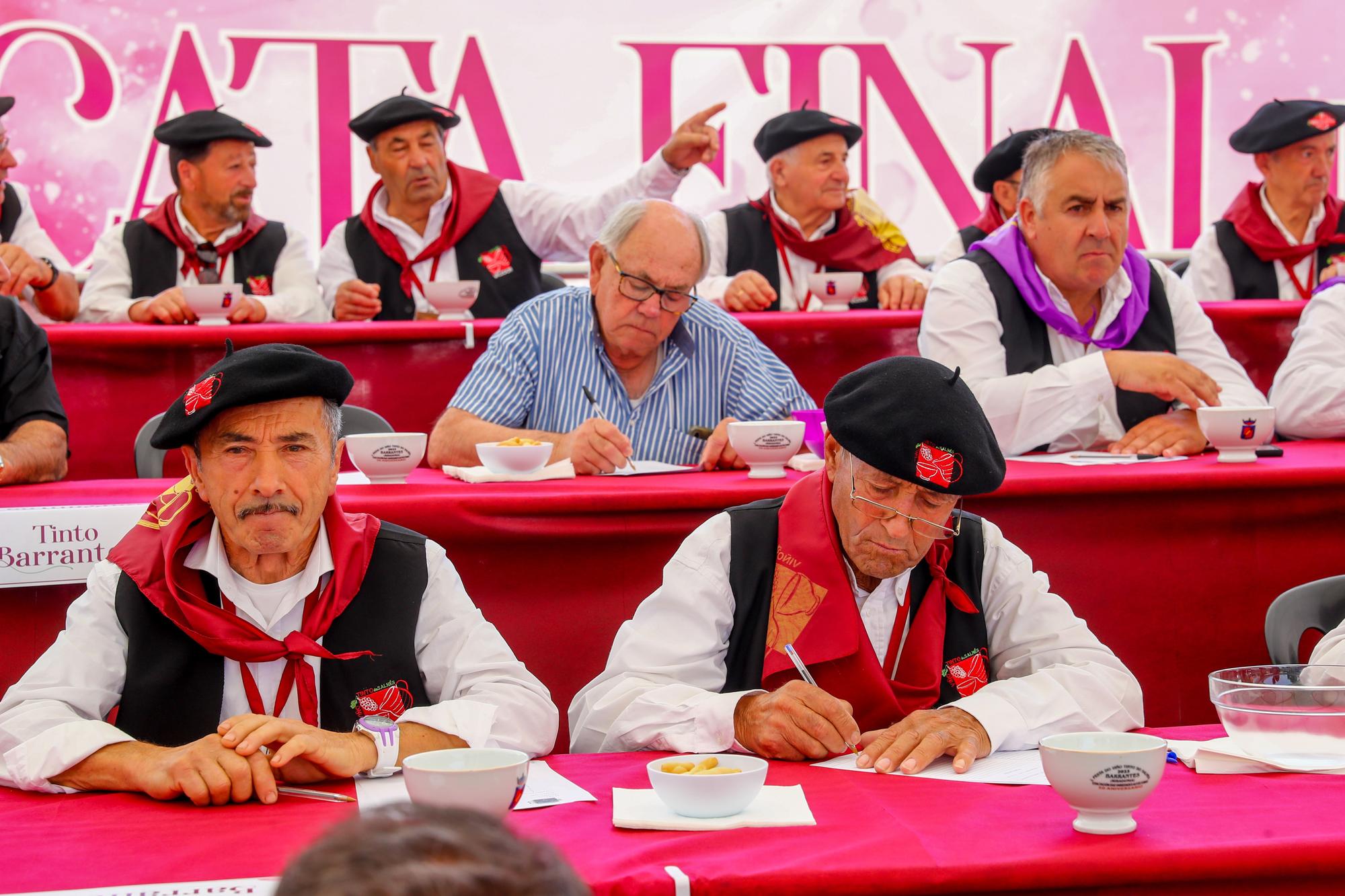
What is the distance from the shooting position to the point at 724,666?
6.88 feet

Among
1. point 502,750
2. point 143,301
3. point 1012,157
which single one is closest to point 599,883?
point 502,750

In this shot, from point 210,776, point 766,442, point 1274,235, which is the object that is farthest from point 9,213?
point 1274,235

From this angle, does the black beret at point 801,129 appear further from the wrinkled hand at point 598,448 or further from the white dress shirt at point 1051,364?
the wrinkled hand at point 598,448

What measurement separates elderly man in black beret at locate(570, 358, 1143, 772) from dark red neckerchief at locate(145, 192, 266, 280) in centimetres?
378

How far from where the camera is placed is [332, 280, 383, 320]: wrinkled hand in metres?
4.75

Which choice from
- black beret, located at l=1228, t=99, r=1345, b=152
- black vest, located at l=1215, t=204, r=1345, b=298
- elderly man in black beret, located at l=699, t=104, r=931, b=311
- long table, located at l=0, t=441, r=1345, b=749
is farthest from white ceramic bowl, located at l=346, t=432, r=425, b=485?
black beret, located at l=1228, t=99, r=1345, b=152

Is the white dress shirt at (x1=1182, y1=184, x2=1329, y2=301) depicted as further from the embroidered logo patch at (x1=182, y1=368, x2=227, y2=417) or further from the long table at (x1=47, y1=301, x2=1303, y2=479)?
the embroidered logo patch at (x1=182, y1=368, x2=227, y2=417)

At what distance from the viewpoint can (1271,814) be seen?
4.58ft

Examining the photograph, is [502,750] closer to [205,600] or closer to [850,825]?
[850,825]

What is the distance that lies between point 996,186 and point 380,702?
4530 mm

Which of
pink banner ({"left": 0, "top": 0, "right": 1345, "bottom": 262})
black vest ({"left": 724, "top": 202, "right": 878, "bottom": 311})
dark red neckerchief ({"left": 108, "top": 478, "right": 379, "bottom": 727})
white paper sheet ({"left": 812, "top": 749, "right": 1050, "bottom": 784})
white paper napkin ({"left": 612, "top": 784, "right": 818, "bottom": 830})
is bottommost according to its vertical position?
white paper sheet ({"left": 812, "top": 749, "right": 1050, "bottom": 784})

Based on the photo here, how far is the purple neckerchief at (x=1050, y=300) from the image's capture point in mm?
3607

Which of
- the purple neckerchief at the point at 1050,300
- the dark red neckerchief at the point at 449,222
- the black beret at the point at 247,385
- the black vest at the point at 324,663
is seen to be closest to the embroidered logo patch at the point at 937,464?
the black vest at the point at 324,663

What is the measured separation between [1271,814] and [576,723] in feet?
3.27
